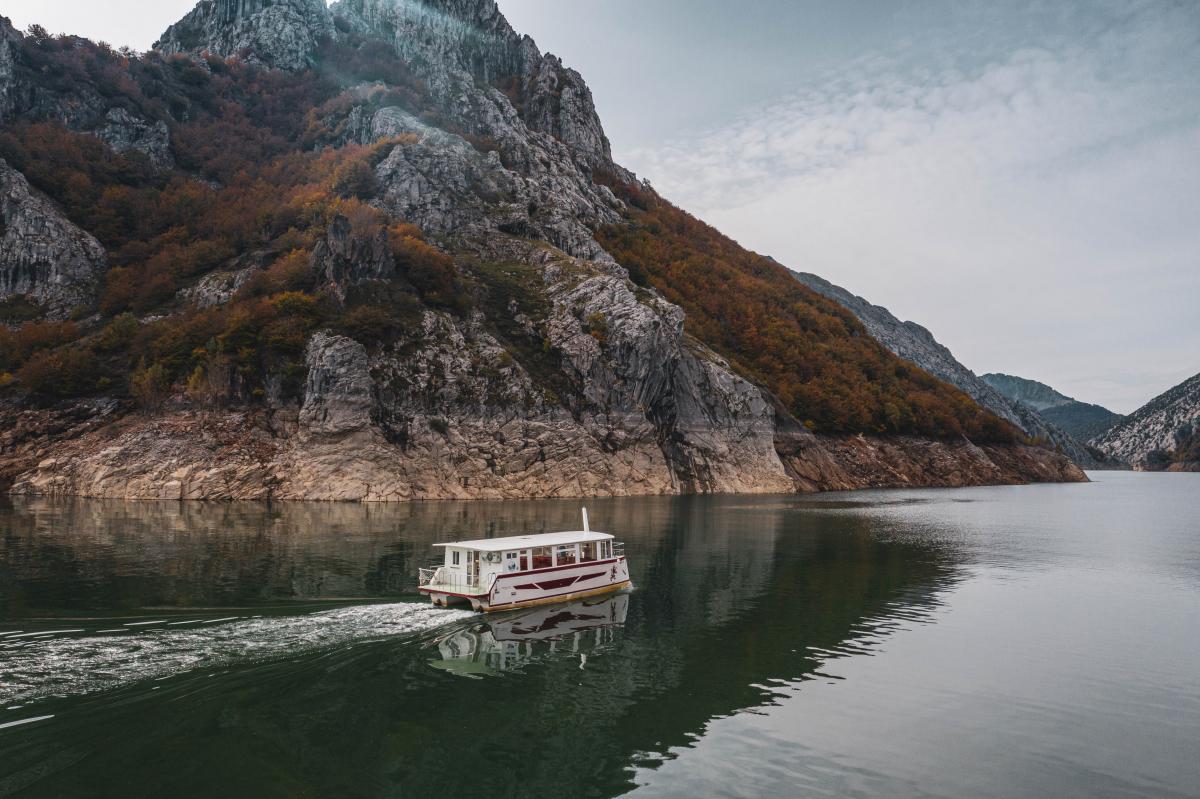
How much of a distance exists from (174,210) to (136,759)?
150717mm

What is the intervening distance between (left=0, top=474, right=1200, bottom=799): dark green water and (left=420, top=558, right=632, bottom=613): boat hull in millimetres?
1313

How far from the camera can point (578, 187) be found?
18275cm

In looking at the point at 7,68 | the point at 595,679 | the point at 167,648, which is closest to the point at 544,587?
the point at 595,679

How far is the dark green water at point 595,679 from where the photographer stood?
18047 millimetres

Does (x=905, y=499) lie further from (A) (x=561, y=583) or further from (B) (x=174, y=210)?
(B) (x=174, y=210)

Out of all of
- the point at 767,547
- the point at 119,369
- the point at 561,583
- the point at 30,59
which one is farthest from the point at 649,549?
the point at 30,59

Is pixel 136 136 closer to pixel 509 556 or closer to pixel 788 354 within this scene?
pixel 788 354

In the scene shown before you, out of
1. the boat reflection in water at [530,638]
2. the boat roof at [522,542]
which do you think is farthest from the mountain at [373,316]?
the boat reflection in water at [530,638]

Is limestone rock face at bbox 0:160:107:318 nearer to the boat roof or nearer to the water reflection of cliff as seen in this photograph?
the water reflection of cliff

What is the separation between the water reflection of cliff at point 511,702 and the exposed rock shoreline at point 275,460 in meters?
49.8

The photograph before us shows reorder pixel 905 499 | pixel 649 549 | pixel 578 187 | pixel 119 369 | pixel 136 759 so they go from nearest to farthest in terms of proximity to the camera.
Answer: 1. pixel 136 759
2. pixel 649 549
3. pixel 119 369
4. pixel 905 499
5. pixel 578 187

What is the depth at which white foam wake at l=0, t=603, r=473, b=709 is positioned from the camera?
22.5 m

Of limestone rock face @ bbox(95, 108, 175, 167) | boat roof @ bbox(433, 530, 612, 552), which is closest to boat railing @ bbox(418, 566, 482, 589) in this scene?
boat roof @ bbox(433, 530, 612, 552)

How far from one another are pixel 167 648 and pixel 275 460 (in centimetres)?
7237
